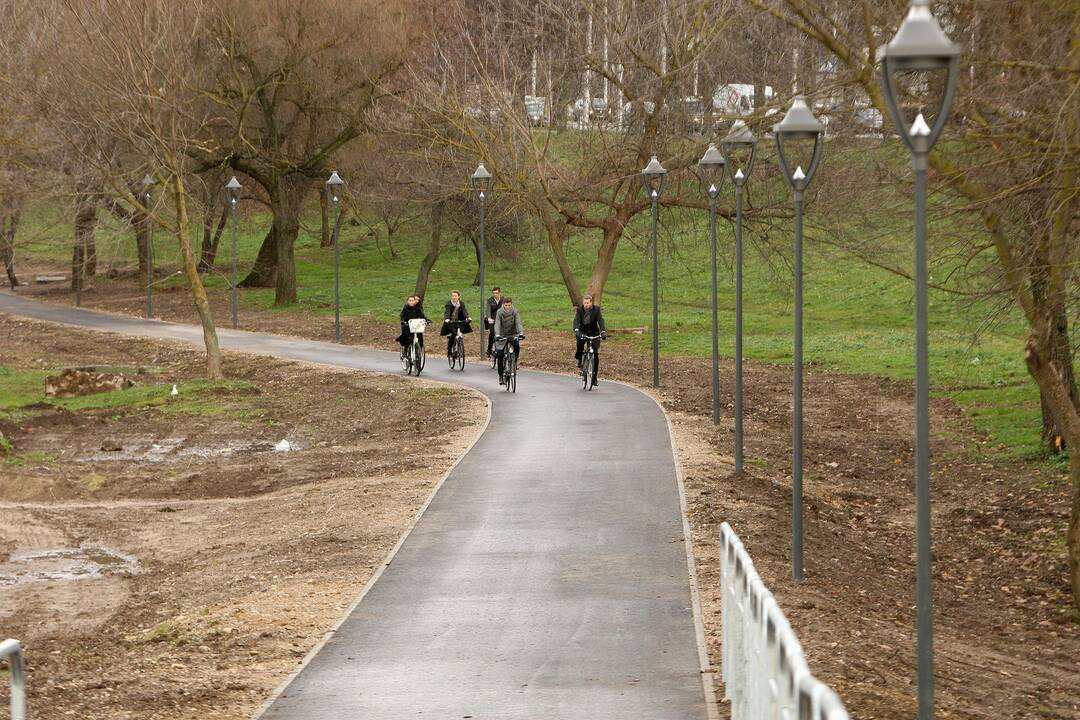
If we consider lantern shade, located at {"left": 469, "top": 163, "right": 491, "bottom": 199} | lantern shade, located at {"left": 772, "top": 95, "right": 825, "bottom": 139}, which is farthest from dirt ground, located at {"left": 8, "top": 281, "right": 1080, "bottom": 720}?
lantern shade, located at {"left": 469, "top": 163, "right": 491, "bottom": 199}

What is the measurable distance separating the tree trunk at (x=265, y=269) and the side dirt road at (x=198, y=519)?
2621cm

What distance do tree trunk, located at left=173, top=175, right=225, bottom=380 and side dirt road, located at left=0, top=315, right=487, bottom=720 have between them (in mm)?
658

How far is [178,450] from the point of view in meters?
24.6

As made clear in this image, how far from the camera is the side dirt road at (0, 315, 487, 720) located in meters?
11.2

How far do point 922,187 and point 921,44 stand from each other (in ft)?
2.79

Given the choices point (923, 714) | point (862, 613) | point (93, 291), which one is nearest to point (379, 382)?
point (862, 613)

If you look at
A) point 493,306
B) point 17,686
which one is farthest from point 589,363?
point 17,686

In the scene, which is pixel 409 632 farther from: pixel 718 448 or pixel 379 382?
pixel 379 382

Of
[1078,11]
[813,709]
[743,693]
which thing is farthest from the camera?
[1078,11]

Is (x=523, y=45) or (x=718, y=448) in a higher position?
(x=523, y=45)

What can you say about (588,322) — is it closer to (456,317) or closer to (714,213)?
(456,317)

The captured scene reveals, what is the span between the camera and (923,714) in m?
8.34

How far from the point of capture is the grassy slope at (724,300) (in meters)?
33.0

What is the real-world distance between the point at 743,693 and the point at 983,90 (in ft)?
36.0
